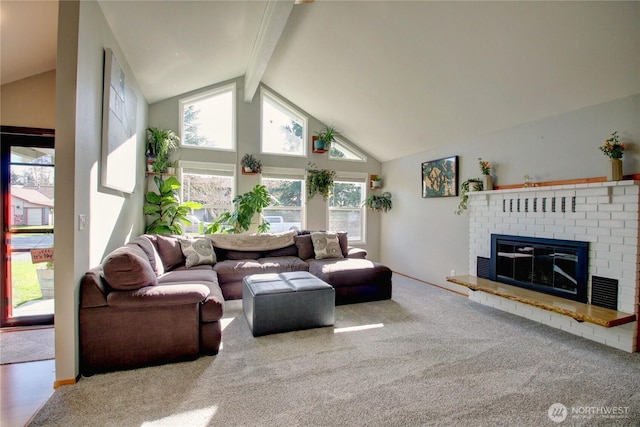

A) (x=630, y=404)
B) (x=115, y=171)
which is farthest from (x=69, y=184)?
(x=630, y=404)

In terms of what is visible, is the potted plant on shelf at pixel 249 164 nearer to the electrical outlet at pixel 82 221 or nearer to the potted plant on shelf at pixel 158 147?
the potted plant on shelf at pixel 158 147

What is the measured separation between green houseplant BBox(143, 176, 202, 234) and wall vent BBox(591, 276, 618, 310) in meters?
5.21

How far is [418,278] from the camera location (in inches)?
213

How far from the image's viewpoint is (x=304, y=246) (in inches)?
191

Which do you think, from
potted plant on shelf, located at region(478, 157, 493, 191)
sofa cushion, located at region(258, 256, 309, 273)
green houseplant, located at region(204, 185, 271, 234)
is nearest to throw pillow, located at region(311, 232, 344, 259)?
sofa cushion, located at region(258, 256, 309, 273)

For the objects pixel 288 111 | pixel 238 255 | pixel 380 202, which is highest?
pixel 288 111

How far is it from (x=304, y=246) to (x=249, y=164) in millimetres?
1920

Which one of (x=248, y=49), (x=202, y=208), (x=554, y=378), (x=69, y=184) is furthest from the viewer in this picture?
(x=202, y=208)

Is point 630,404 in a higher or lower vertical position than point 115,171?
lower

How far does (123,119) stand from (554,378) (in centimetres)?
458

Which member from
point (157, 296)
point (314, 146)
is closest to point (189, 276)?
point (157, 296)

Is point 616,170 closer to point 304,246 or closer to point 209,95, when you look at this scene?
point 304,246

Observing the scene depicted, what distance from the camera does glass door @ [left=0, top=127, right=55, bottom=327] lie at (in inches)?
121

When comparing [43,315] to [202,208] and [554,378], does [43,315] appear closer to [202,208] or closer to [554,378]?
[202,208]
